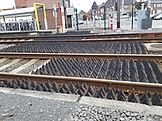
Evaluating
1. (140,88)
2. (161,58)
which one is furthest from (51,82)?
(161,58)

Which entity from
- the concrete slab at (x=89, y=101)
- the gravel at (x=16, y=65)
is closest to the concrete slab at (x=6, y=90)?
the concrete slab at (x=89, y=101)

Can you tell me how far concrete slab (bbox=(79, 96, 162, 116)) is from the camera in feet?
9.04

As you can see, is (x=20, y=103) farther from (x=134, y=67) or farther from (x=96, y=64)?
(x=134, y=67)

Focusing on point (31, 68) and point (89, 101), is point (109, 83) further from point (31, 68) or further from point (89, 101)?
point (31, 68)

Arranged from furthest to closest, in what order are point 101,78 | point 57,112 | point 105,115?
point 101,78 < point 57,112 < point 105,115

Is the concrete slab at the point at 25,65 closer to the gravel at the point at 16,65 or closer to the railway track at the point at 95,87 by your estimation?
the gravel at the point at 16,65

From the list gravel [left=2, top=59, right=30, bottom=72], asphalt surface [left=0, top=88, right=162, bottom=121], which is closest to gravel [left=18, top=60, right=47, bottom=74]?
gravel [left=2, top=59, right=30, bottom=72]

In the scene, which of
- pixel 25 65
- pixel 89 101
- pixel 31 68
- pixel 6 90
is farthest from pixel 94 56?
pixel 6 90

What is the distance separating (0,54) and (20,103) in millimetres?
4971

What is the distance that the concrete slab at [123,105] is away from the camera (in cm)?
276

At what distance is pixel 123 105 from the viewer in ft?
9.71

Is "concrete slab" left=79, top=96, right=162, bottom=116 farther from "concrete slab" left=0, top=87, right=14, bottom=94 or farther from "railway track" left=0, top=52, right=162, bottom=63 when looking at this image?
"railway track" left=0, top=52, right=162, bottom=63

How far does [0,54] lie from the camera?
7.54 meters

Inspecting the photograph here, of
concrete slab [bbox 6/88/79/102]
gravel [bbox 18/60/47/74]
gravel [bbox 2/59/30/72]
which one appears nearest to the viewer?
concrete slab [bbox 6/88/79/102]
